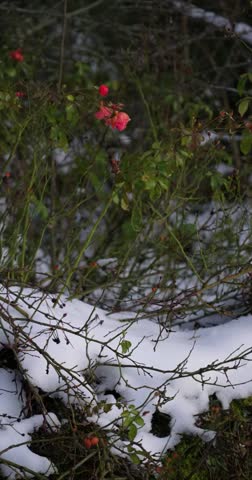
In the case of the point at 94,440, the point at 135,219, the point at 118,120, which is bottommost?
the point at 94,440

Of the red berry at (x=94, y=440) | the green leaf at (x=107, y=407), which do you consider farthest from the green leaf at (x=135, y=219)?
the red berry at (x=94, y=440)

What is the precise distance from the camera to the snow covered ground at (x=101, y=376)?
278 cm

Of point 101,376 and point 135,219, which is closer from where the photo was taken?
point 101,376

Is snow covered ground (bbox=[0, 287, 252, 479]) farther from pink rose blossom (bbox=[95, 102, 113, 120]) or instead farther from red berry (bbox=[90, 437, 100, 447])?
pink rose blossom (bbox=[95, 102, 113, 120])

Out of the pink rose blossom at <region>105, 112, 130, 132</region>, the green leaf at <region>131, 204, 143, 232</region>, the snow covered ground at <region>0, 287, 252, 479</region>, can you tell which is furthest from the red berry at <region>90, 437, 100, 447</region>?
the pink rose blossom at <region>105, 112, 130, 132</region>

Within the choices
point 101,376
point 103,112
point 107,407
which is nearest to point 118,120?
point 103,112

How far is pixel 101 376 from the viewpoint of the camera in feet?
10.1

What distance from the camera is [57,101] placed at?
3.42 m

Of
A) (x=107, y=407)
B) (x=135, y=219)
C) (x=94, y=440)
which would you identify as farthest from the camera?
(x=135, y=219)

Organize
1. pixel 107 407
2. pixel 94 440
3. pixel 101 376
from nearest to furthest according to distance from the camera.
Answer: pixel 94 440 < pixel 107 407 < pixel 101 376

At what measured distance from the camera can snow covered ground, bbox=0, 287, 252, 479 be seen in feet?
9.12

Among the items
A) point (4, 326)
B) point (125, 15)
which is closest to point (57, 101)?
point (4, 326)

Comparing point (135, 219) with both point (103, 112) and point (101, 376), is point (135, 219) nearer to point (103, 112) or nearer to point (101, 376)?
point (103, 112)

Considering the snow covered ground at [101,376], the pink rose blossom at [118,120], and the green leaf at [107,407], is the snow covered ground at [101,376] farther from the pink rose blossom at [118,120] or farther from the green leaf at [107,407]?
the pink rose blossom at [118,120]
